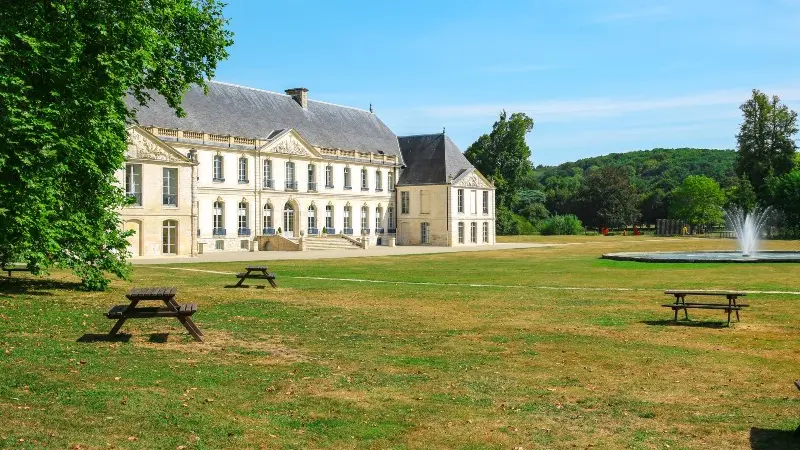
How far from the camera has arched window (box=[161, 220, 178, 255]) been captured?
40.2m

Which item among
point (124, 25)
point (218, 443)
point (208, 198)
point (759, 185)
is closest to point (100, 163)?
point (124, 25)

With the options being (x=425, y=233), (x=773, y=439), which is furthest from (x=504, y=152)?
(x=773, y=439)

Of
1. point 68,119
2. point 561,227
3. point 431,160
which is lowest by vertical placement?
point 561,227

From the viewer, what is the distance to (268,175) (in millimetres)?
51781

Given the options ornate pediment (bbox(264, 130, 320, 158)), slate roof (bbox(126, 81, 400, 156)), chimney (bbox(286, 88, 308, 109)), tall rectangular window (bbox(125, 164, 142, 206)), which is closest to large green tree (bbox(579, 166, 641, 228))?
slate roof (bbox(126, 81, 400, 156))

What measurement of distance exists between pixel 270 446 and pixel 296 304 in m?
10.2

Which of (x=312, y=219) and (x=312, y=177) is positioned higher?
(x=312, y=177)

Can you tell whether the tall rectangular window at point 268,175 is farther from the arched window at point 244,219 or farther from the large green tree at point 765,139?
the large green tree at point 765,139

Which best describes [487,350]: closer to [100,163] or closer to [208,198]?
[100,163]

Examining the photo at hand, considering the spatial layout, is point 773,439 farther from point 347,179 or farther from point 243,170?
point 347,179

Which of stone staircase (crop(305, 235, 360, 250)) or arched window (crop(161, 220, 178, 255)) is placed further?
stone staircase (crop(305, 235, 360, 250))

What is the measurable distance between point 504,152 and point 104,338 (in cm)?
6428

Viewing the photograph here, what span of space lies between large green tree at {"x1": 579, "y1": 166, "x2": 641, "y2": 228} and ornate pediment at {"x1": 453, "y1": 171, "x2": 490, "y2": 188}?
116ft

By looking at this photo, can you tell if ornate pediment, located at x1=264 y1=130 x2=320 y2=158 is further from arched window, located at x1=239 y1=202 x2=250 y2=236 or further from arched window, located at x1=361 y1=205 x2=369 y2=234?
arched window, located at x1=361 y1=205 x2=369 y2=234
